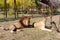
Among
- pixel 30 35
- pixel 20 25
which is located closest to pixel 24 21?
pixel 20 25

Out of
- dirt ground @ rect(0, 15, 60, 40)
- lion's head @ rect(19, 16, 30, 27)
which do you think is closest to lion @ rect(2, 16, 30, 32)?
lion's head @ rect(19, 16, 30, 27)

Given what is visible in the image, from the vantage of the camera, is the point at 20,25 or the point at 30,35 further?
the point at 20,25

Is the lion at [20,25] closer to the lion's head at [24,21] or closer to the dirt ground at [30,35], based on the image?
the lion's head at [24,21]

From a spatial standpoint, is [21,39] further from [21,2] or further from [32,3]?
[21,2]

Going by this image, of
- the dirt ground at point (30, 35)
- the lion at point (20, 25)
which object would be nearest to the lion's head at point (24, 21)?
the lion at point (20, 25)

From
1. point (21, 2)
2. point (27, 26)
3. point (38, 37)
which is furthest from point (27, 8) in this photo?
point (38, 37)

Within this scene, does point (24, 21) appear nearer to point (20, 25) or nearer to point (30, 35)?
point (20, 25)

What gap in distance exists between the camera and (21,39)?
370 cm

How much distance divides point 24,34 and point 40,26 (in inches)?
18.4

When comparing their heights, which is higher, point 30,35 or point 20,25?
point 20,25

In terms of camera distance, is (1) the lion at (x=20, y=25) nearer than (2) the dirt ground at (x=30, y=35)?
No

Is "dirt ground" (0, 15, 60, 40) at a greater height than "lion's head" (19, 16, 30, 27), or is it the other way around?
"lion's head" (19, 16, 30, 27)

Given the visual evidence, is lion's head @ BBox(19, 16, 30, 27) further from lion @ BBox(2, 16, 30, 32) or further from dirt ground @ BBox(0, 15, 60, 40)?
dirt ground @ BBox(0, 15, 60, 40)

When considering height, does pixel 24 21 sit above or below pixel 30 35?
above
